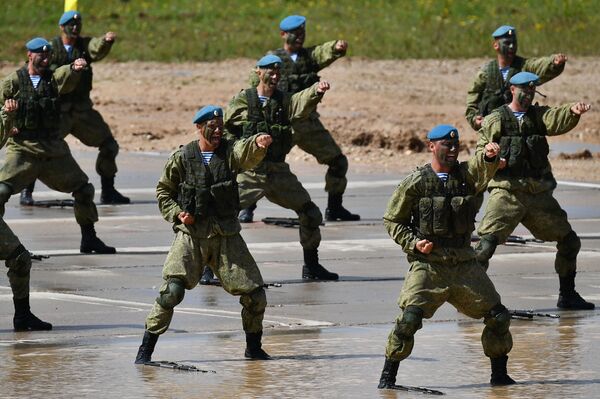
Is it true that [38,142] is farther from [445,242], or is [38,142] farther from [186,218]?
[445,242]

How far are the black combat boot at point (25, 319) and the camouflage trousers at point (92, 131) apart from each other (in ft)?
24.0

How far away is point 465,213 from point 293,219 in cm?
864

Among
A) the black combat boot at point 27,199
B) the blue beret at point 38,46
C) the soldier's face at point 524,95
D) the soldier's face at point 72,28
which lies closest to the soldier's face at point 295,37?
the soldier's face at point 72,28

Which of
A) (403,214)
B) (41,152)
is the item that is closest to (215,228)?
(403,214)

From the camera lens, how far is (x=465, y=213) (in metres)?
11.8

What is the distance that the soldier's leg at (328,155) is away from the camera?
794 inches

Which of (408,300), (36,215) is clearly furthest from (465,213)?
(36,215)

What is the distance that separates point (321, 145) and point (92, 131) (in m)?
2.98

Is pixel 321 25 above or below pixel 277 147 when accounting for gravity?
above

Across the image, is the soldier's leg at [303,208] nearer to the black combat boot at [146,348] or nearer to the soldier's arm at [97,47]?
the black combat boot at [146,348]

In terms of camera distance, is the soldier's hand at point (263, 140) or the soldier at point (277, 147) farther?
the soldier at point (277, 147)

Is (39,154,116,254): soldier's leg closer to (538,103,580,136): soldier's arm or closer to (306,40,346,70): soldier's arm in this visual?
(306,40,346,70): soldier's arm

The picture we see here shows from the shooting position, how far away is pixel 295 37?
771 inches

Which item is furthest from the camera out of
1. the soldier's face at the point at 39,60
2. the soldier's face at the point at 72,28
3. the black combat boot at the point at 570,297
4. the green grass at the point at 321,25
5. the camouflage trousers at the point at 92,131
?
the green grass at the point at 321,25
